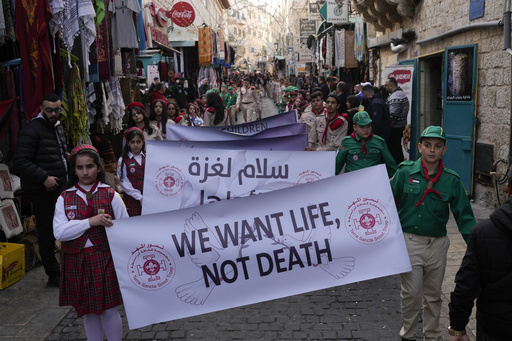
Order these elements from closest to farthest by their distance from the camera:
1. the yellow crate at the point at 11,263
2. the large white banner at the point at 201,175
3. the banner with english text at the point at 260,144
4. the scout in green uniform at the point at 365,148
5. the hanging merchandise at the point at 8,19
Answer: the large white banner at the point at 201,175, the scout in green uniform at the point at 365,148, the yellow crate at the point at 11,263, the hanging merchandise at the point at 8,19, the banner with english text at the point at 260,144

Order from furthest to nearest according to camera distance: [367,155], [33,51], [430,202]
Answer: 1. [33,51]
2. [367,155]
3. [430,202]

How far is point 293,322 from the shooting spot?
527cm

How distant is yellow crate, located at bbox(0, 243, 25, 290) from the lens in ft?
21.0

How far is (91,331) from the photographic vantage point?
13.8 ft

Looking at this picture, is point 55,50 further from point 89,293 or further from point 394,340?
point 394,340

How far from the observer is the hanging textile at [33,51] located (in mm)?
6625

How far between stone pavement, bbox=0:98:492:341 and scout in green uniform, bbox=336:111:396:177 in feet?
4.36

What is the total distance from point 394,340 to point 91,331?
8.03 ft

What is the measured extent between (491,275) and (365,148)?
3453mm

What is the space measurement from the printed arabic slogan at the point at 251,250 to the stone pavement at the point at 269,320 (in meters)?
A: 1.12

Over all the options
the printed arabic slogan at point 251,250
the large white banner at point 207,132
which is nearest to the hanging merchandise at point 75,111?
the large white banner at point 207,132

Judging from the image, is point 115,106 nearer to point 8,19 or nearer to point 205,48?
point 8,19

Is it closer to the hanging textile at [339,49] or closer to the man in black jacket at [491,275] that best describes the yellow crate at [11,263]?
the man in black jacket at [491,275]

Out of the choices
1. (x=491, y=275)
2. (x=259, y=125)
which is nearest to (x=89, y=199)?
(x=491, y=275)
